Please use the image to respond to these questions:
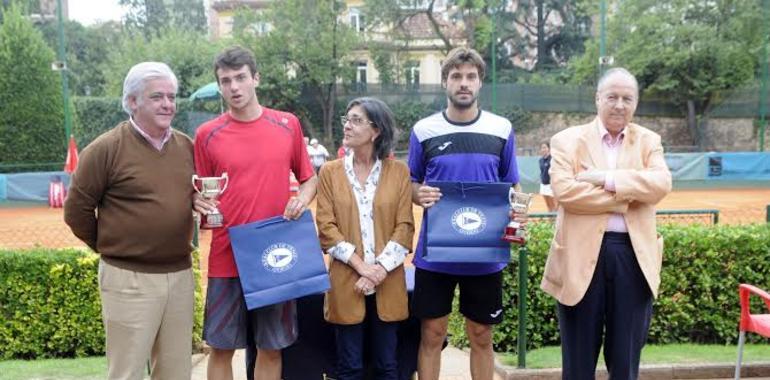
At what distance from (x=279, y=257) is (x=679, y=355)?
3.57 m

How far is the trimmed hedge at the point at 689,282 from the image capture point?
5699mm

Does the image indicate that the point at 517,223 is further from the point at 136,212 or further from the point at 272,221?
the point at 136,212

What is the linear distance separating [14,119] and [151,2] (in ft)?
128

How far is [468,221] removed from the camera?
385 cm

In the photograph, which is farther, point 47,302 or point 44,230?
point 44,230

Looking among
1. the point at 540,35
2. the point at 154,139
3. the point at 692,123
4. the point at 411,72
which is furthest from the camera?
the point at 540,35

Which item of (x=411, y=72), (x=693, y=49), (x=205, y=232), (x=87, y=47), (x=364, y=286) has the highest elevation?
(x=87, y=47)

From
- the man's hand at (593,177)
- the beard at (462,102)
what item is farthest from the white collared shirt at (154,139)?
the man's hand at (593,177)

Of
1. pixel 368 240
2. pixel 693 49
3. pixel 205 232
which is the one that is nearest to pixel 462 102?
pixel 368 240

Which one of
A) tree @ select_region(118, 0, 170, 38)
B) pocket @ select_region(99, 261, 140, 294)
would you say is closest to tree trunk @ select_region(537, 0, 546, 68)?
tree @ select_region(118, 0, 170, 38)

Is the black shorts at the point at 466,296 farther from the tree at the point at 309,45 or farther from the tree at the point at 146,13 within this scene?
the tree at the point at 146,13

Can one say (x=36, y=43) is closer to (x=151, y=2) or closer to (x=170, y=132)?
(x=170, y=132)

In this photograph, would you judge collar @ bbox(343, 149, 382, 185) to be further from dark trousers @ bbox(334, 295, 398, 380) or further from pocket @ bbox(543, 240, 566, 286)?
pocket @ bbox(543, 240, 566, 286)

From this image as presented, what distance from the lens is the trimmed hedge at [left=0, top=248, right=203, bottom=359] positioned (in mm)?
5711
